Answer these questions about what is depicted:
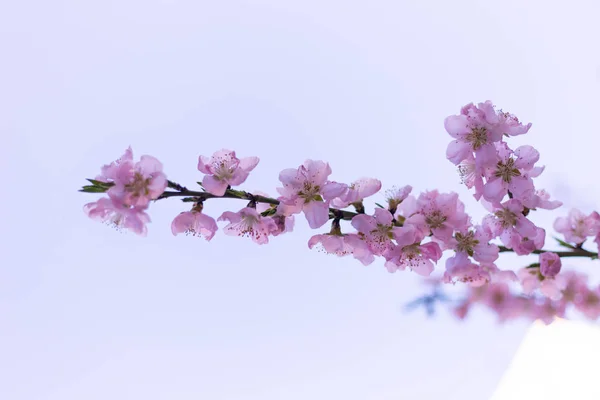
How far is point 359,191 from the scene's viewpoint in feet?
6.11

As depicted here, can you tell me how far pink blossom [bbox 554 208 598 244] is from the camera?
219 centimetres

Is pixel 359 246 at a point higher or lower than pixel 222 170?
lower

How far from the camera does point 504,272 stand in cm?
226

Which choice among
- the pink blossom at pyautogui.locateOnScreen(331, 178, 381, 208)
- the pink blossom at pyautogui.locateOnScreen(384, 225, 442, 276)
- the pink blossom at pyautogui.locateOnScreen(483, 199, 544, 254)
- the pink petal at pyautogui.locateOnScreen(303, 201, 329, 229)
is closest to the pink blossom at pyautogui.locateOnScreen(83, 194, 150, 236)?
the pink petal at pyautogui.locateOnScreen(303, 201, 329, 229)

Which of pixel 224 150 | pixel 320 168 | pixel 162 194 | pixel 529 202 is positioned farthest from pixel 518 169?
pixel 162 194

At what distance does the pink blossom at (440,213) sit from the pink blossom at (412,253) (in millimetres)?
50

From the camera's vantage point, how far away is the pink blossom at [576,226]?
219 cm

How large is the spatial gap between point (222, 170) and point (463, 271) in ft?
3.08

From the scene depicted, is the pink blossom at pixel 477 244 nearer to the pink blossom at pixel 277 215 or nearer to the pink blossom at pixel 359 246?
the pink blossom at pixel 359 246

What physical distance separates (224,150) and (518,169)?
101cm

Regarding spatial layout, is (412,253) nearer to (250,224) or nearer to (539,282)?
(250,224)

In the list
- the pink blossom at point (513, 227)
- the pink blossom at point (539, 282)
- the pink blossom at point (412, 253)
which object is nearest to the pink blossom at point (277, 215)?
the pink blossom at point (412, 253)

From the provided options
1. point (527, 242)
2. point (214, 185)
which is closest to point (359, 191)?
point (214, 185)

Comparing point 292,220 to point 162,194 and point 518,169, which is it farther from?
point 518,169
